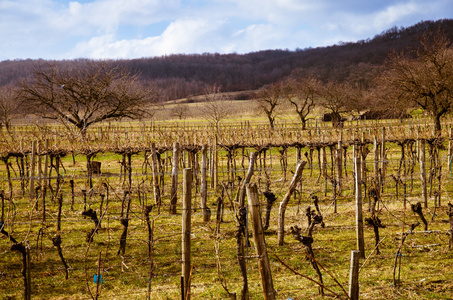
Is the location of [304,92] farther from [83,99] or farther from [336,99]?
[83,99]

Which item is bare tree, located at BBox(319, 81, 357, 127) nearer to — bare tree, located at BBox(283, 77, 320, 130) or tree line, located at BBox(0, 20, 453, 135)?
tree line, located at BBox(0, 20, 453, 135)

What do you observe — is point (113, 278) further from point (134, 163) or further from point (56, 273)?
point (134, 163)

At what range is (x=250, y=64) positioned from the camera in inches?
5017

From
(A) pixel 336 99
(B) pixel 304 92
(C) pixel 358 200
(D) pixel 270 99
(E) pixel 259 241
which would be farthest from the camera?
(B) pixel 304 92

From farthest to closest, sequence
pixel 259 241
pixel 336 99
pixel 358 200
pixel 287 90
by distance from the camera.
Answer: pixel 287 90 < pixel 336 99 < pixel 358 200 < pixel 259 241

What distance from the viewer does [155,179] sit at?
34.2ft

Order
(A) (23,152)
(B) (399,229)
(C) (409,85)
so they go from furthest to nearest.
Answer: (C) (409,85) < (A) (23,152) < (B) (399,229)

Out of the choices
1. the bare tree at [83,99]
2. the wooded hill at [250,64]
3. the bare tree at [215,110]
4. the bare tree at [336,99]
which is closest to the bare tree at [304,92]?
the bare tree at [336,99]

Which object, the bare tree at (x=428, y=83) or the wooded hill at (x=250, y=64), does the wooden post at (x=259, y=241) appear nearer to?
the bare tree at (x=428, y=83)

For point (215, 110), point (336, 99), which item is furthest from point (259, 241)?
point (336, 99)

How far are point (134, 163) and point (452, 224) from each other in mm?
17443

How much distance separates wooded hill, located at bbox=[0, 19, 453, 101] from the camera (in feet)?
308

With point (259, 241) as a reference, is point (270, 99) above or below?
above

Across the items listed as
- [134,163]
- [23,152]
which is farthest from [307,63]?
[23,152]
